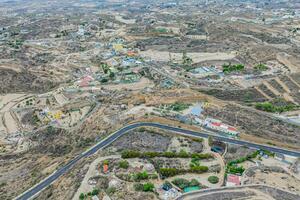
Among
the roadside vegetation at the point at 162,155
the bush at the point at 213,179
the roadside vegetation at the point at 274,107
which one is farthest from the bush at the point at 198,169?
the roadside vegetation at the point at 274,107

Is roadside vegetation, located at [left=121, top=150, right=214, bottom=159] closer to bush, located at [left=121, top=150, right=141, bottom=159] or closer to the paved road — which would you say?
bush, located at [left=121, top=150, right=141, bottom=159]

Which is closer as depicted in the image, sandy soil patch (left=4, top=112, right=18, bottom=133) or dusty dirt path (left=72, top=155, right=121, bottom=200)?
dusty dirt path (left=72, top=155, right=121, bottom=200)

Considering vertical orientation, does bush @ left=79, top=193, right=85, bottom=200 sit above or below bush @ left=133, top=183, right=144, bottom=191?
below

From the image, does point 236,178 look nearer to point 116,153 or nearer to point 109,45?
point 116,153

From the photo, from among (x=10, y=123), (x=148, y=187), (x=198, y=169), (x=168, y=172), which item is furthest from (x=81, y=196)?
(x=10, y=123)

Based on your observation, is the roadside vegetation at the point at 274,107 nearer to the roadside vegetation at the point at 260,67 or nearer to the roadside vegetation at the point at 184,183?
the roadside vegetation at the point at 260,67

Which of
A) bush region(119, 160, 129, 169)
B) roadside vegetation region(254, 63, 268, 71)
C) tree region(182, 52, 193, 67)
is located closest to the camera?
bush region(119, 160, 129, 169)

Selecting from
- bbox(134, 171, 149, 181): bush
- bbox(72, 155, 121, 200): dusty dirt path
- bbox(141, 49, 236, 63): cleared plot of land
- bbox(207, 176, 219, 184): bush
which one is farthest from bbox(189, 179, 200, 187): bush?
bbox(141, 49, 236, 63): cleared plot of land

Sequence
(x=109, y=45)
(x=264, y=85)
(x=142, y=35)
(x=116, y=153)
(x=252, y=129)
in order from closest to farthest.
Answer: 1. (x=116, y=153)
2. (x=252, y=129)
3. (x=264, y=85)
4. (x=109, y=45)
5. (x=142, y=35)

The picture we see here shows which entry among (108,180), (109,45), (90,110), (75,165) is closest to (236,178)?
(108,180)
